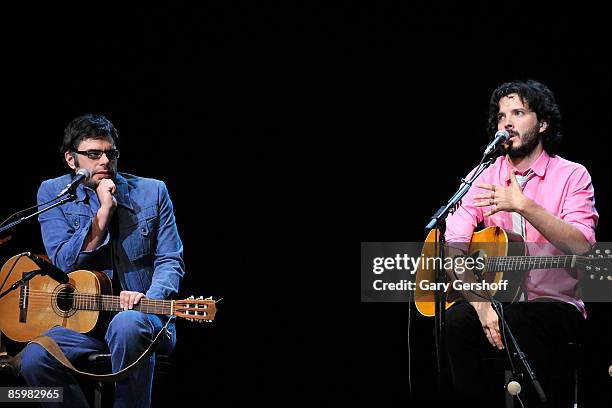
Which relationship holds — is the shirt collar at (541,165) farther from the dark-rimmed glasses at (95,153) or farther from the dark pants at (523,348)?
the dark-rimmed glasses at (95,153)

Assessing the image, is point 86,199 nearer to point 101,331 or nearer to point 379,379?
point 101,331

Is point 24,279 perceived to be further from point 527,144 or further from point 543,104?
point 543,104

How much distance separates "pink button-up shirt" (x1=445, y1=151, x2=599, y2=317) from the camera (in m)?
3.56

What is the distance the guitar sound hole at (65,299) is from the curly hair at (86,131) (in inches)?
30.3

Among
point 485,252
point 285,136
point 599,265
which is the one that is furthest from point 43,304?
point 599,265

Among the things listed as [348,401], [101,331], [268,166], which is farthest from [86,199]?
[348,401]

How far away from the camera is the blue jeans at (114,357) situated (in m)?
3.55

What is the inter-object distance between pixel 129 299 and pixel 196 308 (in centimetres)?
32

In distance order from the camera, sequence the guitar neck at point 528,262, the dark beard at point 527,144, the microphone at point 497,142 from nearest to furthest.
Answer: the microphone at point 497,142 < the guitar neck at point 528,262 < the dark beard at point 527,144

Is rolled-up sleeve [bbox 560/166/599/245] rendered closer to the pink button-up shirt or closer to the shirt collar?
the pink button-up shirt

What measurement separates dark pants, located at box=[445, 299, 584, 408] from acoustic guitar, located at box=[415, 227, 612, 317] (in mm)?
146

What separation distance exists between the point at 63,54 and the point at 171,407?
2.30 metres

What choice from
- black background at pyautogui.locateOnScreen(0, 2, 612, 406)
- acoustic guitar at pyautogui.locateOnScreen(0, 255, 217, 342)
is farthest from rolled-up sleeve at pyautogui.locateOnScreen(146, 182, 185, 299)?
black background at pyautogui.locateOnScreen(0, 2, 612, 406)

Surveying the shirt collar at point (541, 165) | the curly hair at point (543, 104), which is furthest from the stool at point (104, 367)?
the curly hair at point (543, 104)
